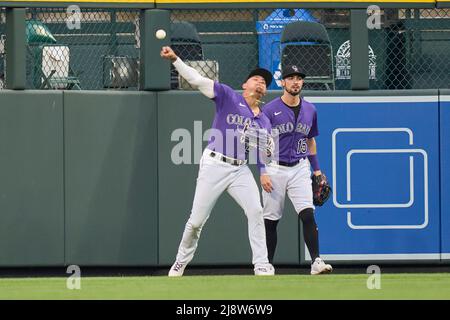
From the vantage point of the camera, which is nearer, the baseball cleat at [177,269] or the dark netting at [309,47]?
the baseball cleat at [177,269]

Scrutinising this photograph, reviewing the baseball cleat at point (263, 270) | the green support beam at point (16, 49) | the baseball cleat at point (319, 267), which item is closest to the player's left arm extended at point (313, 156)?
the baseball cleat at point (319, 267)

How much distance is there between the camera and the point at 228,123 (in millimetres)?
10805

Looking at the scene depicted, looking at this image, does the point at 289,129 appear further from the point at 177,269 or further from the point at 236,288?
the point at 236,288

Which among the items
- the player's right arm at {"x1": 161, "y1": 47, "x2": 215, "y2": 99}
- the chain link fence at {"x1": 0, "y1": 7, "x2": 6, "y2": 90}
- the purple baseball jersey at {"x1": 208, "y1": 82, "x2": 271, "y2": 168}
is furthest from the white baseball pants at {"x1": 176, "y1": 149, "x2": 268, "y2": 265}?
the chain link fence at {"x1": 0, "y1": 7, "x2": 6, "y2": 90}

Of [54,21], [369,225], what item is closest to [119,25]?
[54,21]

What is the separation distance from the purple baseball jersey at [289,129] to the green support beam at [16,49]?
2286 millimetres

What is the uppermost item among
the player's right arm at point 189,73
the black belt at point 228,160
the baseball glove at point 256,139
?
the player's right arm at point 189,73

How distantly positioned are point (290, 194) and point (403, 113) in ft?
5.34

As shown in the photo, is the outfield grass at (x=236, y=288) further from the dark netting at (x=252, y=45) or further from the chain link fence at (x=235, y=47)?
the dark netting at (x=252, y=45)

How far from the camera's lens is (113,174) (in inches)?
471

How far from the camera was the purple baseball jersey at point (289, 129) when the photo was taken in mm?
11180

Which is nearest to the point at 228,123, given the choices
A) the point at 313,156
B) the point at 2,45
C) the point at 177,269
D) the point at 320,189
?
the point at 313,156

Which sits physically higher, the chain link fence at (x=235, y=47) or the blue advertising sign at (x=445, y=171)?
the chain link fence at (x=235, y=47)
